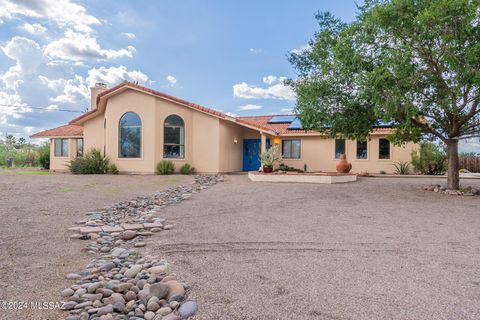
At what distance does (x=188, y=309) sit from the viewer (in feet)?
9.32

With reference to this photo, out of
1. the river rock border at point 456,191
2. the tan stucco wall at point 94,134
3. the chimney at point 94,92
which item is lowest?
the river rock border at point 456,191

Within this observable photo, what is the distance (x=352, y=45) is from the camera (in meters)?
10.7

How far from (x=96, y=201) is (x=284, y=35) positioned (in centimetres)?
1259

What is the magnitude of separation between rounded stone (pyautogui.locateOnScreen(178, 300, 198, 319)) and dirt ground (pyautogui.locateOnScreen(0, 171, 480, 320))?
2.8 inches

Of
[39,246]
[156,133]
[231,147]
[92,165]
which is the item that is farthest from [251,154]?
[39,246]

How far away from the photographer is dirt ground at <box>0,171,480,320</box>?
2.95m

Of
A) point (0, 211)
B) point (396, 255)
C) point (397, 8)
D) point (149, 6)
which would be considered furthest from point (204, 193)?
point (149, 6)

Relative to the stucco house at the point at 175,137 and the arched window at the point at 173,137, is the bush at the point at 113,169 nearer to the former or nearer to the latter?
the stucco house at the point at 175,137

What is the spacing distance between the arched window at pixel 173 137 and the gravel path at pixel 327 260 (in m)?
10.3

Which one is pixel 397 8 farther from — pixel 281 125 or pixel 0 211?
pixel 281 125

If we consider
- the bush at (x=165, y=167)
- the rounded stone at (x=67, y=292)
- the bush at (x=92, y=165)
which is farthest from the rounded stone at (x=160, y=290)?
the bush at (x=92, y=165)

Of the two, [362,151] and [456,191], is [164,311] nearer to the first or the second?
[456,191]

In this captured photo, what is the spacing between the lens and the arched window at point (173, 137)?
1803 centimetres

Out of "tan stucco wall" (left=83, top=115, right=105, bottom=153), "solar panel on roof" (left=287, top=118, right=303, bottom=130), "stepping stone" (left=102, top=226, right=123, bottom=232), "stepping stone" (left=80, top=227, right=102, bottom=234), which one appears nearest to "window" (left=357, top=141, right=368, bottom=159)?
"solar panel on roof" (left=287, top=118, right=303, bottom=130)
